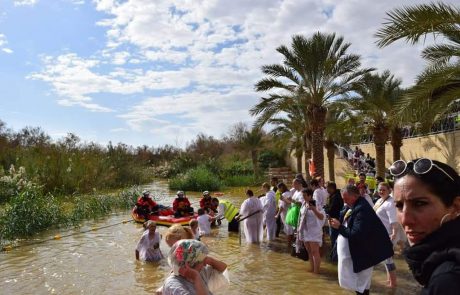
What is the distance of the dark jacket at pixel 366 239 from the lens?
566cm

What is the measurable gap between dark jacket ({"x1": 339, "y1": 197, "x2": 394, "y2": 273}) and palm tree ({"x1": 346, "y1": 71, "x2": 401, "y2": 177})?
42.6ft

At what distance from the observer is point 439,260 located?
143cm

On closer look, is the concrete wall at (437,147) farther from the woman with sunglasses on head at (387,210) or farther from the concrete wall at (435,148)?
the woman with sunglasses on head at (387,210)

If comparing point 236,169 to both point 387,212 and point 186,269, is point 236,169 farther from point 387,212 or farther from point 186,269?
point 186,269

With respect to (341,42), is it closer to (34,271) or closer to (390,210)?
(390,210)

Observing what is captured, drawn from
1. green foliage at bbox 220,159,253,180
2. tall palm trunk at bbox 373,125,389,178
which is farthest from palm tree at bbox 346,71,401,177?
green foliage at bbox 220,159,253,180

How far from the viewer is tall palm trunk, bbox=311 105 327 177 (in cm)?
1808

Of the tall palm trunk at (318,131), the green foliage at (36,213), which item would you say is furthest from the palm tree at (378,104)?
the green foliage at (36,213)

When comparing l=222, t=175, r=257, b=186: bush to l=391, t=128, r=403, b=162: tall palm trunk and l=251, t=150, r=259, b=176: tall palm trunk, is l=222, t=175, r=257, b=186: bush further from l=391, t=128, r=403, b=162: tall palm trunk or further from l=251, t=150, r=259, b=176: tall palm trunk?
l=391, t=128, r=403, b=162: tall palm trunk

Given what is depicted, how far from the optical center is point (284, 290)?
771cm

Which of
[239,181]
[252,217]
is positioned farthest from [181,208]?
[239,181]

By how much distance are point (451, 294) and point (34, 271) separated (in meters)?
10.6

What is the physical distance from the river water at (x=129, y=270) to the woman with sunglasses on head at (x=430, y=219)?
6128 millimetres

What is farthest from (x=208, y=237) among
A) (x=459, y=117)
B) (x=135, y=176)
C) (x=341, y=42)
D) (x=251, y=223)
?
(x=135, y=176)
